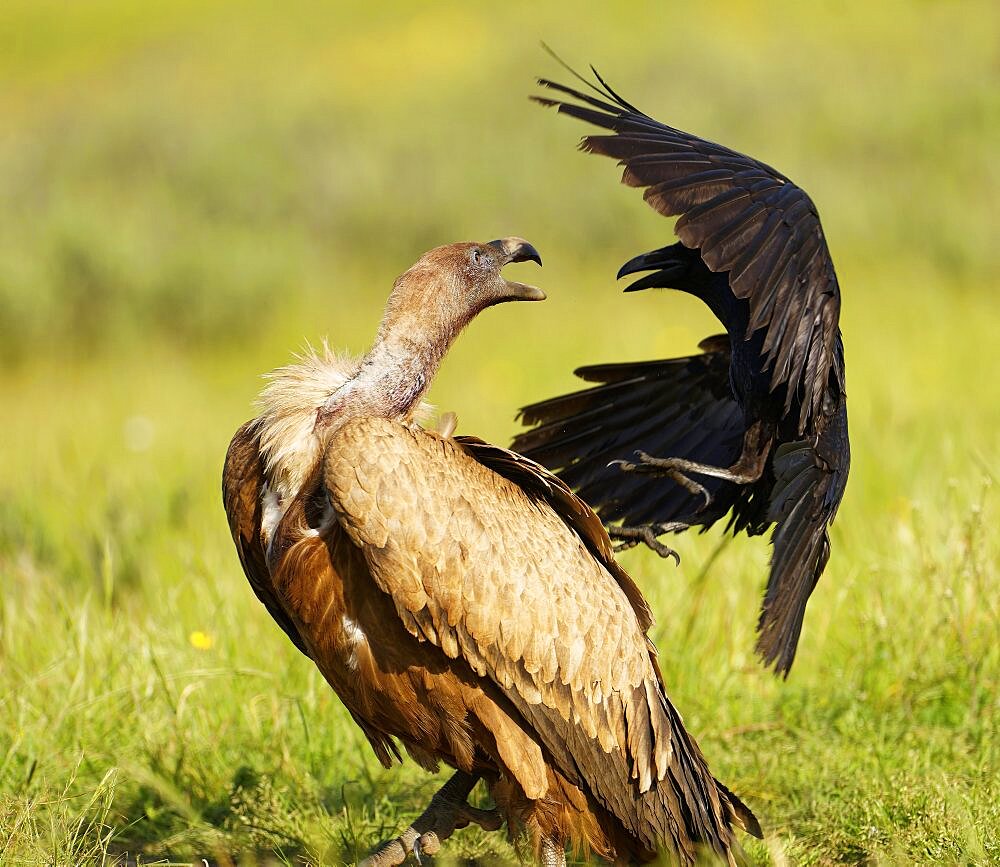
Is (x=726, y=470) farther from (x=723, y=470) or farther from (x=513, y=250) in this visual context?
(x=513, y=250)

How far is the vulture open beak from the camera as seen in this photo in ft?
11.3

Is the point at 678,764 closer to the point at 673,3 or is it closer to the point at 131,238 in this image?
the point at 131,238

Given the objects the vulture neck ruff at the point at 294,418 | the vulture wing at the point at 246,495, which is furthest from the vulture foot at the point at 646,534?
the vulture wing at the point at 246,495

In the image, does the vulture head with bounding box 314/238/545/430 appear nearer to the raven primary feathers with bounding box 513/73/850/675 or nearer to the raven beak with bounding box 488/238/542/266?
the raven beak with bounding box 488/238/542/266

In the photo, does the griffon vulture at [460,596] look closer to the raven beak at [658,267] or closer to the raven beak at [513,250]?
the raven beak at [513,250]

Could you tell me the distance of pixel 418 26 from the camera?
23.9 meters

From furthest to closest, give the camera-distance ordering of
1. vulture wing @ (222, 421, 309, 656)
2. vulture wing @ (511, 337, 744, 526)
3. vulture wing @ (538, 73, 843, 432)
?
vulture wing @ (511, 337, 744, 526) < vulture wing @ (222, 421, 309, 656) < vulture wing @ (538, 73, 843, 432)

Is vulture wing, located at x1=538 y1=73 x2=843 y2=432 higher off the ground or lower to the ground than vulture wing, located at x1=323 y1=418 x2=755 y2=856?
higher

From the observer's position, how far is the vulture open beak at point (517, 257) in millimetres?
3445

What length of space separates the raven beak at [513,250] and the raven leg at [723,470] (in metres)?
0.61

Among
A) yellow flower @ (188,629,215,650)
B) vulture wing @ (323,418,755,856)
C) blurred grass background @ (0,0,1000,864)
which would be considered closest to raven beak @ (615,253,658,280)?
vulture wing @ (323,418,755,856)

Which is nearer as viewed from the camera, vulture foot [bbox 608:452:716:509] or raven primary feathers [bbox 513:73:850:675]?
raven primary feathers [bbox 513:73:850:675]

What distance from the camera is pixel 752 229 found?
304 centimetres

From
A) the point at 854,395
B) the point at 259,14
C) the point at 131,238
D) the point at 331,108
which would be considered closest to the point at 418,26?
the point at 259,14
